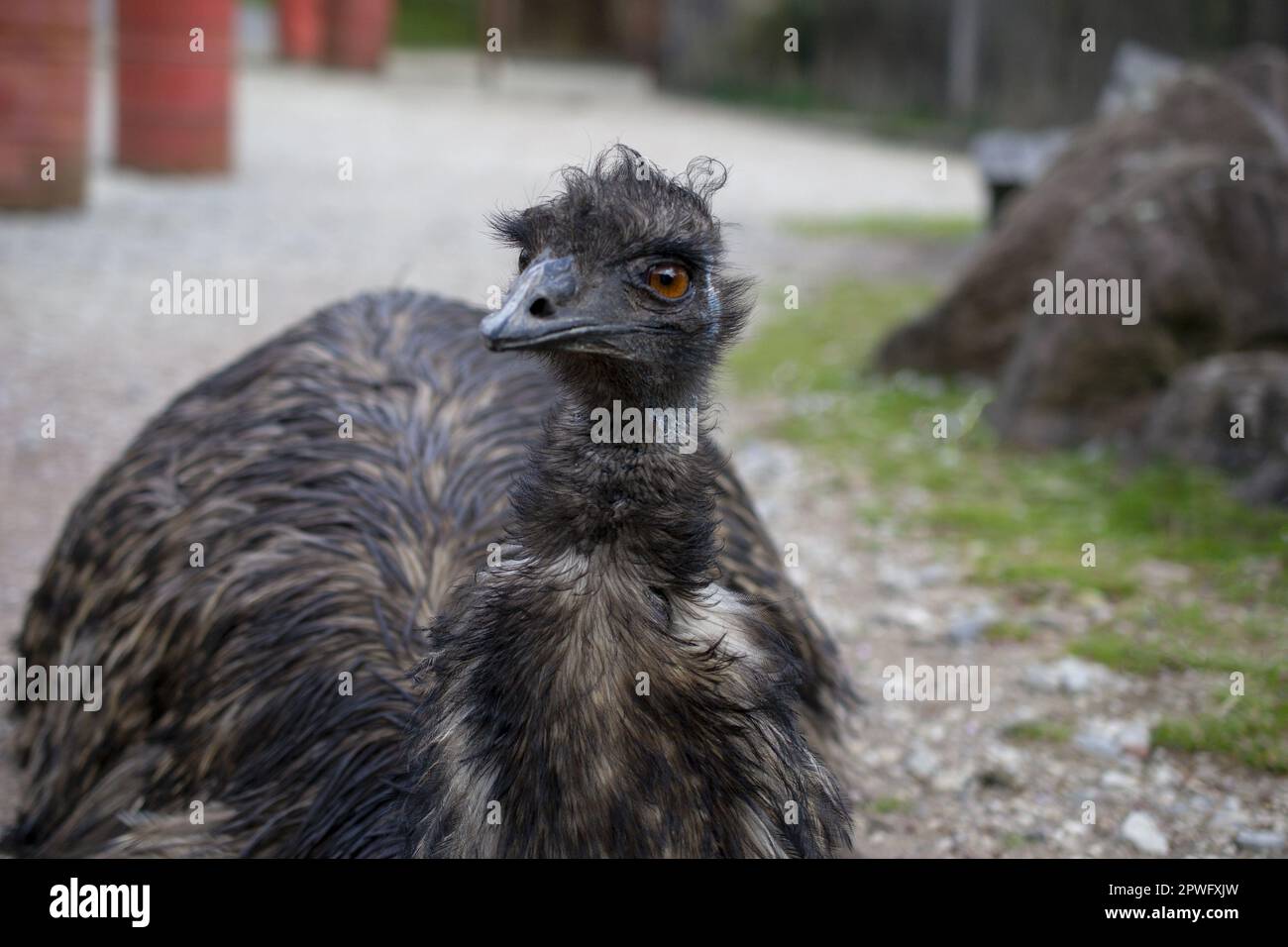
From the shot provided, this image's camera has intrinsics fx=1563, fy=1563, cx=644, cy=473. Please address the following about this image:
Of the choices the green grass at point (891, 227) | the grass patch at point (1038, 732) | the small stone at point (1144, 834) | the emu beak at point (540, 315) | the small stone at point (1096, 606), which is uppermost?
the emu beak at point (540, 315)

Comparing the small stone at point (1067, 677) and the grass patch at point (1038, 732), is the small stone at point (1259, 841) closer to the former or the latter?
the grass patch at point (1038, 732)

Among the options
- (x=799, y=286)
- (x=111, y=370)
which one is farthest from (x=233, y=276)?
(x=799, y=286)

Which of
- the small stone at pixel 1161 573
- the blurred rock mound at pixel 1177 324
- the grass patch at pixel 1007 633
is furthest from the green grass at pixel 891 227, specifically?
the grass patch at pixel 1007 633

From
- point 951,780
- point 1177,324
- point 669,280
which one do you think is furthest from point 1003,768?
point 1177,324

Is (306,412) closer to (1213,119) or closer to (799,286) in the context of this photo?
(1213,119)

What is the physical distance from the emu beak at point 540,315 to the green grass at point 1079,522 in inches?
103

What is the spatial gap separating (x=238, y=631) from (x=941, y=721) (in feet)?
7.02

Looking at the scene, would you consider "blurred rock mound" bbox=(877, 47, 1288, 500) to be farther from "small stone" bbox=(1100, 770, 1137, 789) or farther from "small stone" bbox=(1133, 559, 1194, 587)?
"small stone" bbox=(1100, 770, 1137, 789)

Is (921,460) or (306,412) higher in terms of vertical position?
(306,412)

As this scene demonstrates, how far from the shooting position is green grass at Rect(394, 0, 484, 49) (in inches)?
1244

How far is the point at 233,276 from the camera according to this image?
32.6ft

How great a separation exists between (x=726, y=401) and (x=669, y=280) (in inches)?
226

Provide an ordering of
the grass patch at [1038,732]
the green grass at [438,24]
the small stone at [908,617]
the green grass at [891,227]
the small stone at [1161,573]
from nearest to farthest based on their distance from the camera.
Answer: the grass patch at [1038,732], the small stone at [908,617], the small stone at [1161,573], the green grass at [891,227], the green grass at [438,24]

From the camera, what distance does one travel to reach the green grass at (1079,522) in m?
4.71
